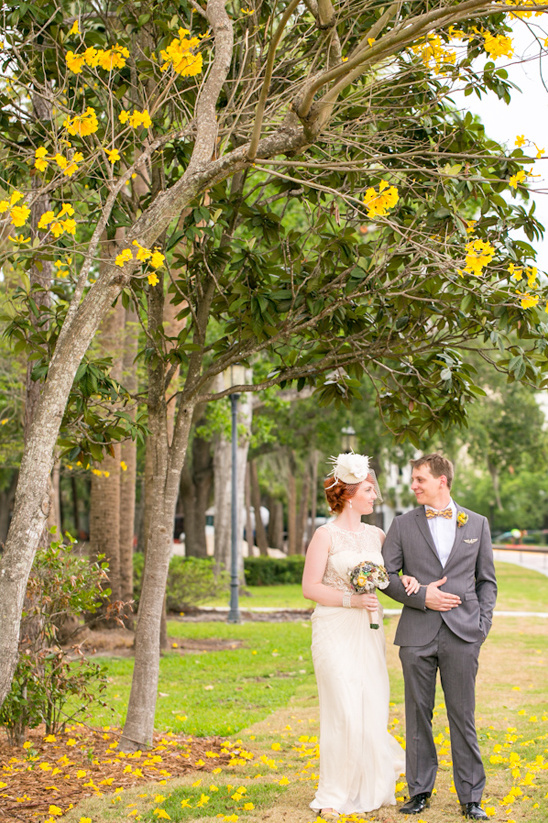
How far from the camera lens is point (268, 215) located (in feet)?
20.5

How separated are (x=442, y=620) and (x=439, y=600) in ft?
0.48

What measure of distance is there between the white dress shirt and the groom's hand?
0.23 metres

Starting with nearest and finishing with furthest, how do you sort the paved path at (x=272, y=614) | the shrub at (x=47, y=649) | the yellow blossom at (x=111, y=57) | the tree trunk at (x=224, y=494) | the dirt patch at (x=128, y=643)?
1. the yellow blossom at (x=111, y=57)
2. the shrub at (x=47, y=649)
3. the dirt patch at (x=128, y=643)
4. the paved path at (x=272, y=614)
5. the tree trunk at (x=224, y=494)

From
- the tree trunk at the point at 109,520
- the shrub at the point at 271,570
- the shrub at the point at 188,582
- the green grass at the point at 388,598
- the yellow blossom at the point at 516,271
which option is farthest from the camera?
the shrub at the point at 271,570

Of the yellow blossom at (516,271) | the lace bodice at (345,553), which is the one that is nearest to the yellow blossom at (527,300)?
the yellow blossom at (516,271)

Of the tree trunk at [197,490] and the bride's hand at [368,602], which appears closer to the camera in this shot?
the bride's hand at [368,602]

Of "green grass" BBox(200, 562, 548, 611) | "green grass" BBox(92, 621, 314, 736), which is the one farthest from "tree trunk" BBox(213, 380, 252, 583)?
"green grass" BBox(92, 621, 314, 736)

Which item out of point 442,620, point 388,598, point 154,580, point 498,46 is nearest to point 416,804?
point 442,620

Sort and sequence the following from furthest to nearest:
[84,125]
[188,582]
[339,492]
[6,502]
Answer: [6,502] < [188,582] < [84,125] < [339,492]

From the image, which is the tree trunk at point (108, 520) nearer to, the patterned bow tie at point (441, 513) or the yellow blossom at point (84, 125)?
the yellow blossom at point (84, 125)

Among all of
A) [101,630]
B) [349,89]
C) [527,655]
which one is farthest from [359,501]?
[101,630]

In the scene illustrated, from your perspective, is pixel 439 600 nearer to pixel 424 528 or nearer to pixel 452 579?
pixel 452 579

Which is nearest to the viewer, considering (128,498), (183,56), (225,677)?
(183,56)

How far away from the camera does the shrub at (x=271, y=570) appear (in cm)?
2764
